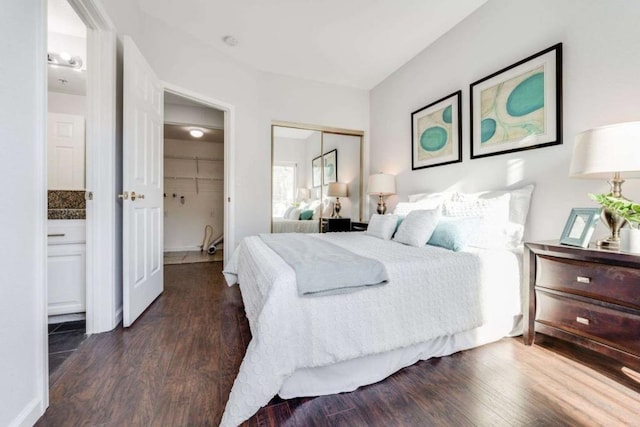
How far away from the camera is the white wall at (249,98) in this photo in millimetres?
2918

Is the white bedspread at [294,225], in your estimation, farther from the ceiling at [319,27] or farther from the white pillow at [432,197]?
the ceiling at [319,27]

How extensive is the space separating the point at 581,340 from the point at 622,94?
153 cm

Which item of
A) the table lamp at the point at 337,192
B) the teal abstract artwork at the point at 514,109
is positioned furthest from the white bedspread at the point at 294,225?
the teal abstract artwork at the point at 514,109

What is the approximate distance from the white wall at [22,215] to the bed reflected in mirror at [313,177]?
2.89 m

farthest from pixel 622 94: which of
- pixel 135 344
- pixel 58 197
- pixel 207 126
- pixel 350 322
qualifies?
pixel 207 126

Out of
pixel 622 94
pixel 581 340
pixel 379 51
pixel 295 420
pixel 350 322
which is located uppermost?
pixel 379 51

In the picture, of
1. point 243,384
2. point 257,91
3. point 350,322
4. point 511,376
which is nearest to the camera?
point 243,384

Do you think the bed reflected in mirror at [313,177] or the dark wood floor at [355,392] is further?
the bed reflected in mirror at [313,177]

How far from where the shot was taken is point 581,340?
156 cm

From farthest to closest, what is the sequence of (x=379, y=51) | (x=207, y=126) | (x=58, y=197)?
1. (x=207, y=126)
2. (x=379, y=51)
3. (x=58, y=197)

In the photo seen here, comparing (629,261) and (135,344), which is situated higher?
(629,261)

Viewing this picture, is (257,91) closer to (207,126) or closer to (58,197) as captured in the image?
(207,126)

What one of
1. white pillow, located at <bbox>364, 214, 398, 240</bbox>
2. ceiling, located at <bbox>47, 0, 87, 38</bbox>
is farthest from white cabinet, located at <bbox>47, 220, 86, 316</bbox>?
white pillow, located at <bbox>364, 214, 398, 240</bbox>

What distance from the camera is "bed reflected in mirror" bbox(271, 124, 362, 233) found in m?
4.09
